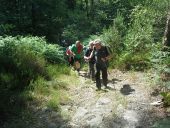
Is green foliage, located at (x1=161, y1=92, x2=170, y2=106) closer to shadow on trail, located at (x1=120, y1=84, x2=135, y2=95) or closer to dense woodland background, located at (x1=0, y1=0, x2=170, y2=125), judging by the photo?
dense woodland background, located at (x1=0, y1=0, x2=170, y2=125)

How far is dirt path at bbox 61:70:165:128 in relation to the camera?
30.9 ft

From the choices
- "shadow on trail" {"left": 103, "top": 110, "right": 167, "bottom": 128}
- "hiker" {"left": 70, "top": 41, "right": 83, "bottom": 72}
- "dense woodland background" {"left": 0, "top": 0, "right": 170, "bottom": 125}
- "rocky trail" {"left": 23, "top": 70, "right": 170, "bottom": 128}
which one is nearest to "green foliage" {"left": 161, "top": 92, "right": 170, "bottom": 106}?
"dense woodland background" {"left": 0, "top": 0, "right": 170, "bottom": 125}

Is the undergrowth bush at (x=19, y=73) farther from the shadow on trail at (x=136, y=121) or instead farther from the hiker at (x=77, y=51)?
the shadow on trail at (x=136, y=121)

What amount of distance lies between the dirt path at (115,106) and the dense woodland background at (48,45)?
1.92 ft

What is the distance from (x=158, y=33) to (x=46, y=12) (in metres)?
5.87

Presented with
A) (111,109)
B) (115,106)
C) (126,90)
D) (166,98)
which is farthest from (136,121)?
(126,90)

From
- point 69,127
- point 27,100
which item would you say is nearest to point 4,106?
point 27,100

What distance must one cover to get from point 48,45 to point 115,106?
5792 mm

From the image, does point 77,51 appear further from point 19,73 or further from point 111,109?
point 111,109

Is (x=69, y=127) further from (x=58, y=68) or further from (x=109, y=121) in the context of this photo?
(x=58, y=68)

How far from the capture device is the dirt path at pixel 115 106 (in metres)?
9.42

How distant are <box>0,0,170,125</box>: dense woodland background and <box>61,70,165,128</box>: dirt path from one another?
584 millimetres

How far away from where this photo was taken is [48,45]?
15.3 metres

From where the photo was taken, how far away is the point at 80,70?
1602 centimetres
